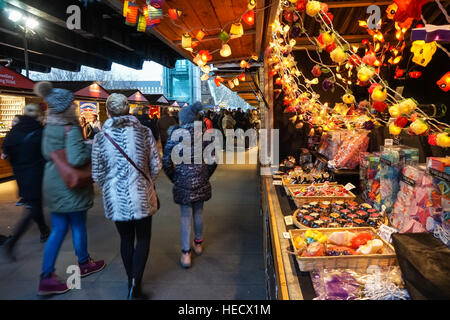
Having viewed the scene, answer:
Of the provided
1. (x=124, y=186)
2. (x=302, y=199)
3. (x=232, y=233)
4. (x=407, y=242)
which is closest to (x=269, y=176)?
(x=232, y=233)

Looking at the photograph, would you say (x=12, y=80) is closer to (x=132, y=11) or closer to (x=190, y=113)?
(x=132, y=11)

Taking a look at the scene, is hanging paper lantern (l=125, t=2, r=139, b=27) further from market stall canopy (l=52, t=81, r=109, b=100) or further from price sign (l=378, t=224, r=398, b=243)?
market stall canopy (l=52, t=81, r=109, b=100)

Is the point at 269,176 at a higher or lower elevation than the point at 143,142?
lower

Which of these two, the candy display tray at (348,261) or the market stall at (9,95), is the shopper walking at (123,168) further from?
the market stall at (9,95)

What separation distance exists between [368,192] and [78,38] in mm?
11464

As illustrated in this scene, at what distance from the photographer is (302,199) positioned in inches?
111

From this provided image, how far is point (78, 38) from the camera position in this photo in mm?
10688

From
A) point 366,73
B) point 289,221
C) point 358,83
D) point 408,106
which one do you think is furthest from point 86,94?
point 408,106

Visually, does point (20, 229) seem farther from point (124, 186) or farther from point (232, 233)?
point (232, 233)

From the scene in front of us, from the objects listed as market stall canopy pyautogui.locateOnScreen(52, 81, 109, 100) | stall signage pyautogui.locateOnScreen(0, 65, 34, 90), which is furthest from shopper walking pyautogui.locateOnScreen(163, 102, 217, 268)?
market stall canopy pyautogui.locateOnScreen(52, 81, 109, 100)

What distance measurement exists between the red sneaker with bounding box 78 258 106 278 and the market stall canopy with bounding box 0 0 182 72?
3210 mm

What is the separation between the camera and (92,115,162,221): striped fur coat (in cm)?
212

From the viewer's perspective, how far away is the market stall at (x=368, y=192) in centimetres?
137
